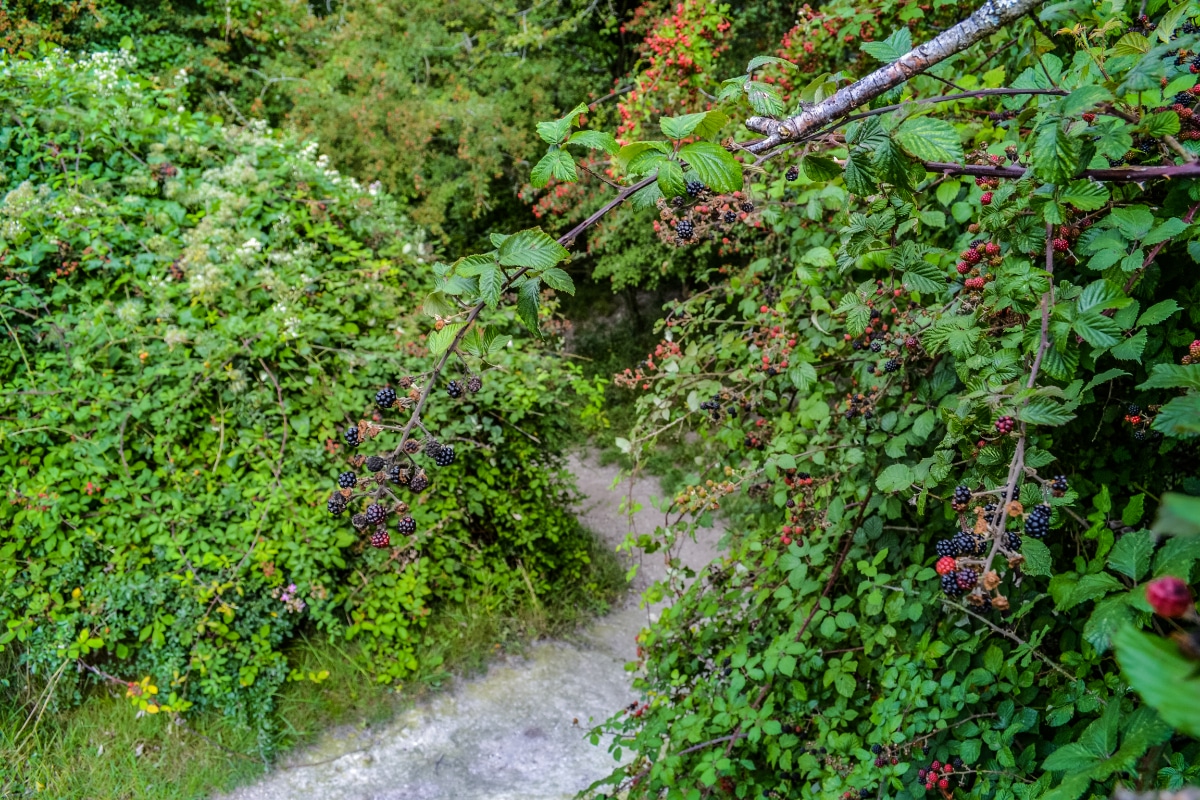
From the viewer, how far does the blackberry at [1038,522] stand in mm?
1057

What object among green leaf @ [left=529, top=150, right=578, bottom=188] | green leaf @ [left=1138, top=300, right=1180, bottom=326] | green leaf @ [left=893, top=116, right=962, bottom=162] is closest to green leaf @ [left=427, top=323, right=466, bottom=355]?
green leaf @ [left=529, top=150, right=578, bottom=188]

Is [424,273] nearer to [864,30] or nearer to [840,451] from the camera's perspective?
[864,30]

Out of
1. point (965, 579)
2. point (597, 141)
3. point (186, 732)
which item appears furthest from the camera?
point (186, 732)

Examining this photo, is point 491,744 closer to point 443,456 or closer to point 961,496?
point 443,456

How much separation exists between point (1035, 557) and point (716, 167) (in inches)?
28.7

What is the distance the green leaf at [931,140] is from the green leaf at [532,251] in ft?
1.67

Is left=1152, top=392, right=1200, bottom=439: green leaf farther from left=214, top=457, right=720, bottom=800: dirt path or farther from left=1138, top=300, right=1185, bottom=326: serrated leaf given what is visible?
left=214, top=457, right=720, bottom=800: dirt path

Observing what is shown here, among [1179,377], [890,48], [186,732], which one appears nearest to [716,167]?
[890,48]

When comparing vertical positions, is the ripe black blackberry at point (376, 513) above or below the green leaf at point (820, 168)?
below

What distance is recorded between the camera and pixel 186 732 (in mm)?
3469

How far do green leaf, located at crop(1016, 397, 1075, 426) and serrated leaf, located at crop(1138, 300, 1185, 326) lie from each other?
30 cm

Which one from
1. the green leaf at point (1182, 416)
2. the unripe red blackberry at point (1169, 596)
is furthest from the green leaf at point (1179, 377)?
the unripe red blackberry at point (1169, 596)

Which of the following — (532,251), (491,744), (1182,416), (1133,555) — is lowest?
(491,744)

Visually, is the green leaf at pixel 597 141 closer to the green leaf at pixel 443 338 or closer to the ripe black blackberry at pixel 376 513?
the green leaf at pixel 443 338
